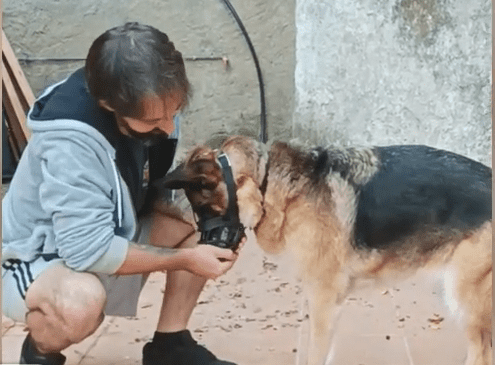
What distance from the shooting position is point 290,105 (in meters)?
3.67

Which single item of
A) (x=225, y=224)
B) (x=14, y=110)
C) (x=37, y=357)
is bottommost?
(x=37, y=357)

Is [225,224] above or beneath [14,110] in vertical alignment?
beneath

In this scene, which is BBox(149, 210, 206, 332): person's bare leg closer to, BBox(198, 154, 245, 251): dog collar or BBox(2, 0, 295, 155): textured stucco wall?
BBox(198, 154, 245, 251): dog collar

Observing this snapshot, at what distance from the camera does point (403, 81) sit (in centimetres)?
360

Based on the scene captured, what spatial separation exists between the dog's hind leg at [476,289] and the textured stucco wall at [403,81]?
38 cm

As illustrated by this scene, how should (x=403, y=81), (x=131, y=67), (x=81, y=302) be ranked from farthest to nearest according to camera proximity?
(x=403, y=81) < (x=81, y=302) < (x=131, y=67)

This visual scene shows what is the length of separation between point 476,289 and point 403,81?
96cm

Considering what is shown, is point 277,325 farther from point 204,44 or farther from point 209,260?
point 204,44

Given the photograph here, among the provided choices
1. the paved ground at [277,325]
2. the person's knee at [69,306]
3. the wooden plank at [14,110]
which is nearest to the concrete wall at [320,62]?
the wooden plank at [14,110]

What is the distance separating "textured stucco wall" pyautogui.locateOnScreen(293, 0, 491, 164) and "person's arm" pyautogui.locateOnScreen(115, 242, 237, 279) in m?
0.65

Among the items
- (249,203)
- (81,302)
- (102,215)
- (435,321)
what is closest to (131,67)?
(102,215)

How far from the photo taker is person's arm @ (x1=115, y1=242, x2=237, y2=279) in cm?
351

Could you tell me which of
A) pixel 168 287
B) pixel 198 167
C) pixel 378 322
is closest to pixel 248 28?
pixel 198 167

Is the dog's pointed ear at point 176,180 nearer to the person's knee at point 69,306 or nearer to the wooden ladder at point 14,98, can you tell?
the person's knee at point 69,306
